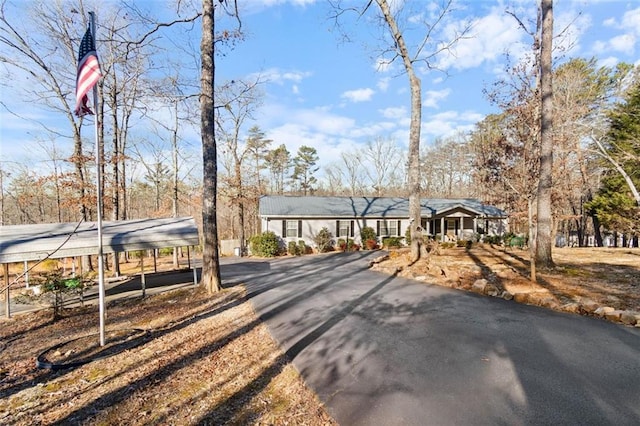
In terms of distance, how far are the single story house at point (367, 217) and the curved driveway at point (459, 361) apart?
1490 centimetres

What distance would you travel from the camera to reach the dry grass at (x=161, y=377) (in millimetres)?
3223

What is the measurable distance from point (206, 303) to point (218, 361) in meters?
3.70

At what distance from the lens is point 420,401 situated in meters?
3.12

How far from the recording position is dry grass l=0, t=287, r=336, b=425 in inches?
127

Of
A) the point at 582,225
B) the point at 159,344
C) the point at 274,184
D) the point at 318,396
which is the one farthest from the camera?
the point at 274,184

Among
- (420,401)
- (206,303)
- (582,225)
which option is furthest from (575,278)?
(582,225)

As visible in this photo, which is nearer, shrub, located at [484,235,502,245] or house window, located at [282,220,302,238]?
house window, located at [282,220,302,238]

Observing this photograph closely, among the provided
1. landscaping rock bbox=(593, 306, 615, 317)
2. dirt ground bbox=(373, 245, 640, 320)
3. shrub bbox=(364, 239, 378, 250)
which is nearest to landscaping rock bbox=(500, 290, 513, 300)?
dirt ground bbox=(373, 245, 640, 320)

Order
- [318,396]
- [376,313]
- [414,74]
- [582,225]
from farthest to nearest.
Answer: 1. [582,225]
2. [414,74]
3. [376,313]
4. [318,396]

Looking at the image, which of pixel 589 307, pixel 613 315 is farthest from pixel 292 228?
pixel 613 315

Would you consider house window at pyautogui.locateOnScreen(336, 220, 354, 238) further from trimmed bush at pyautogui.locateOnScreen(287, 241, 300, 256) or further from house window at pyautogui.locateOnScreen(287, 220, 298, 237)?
trimmed bush at pyautogui.locateOnScreen(287, 241, 300, 256)

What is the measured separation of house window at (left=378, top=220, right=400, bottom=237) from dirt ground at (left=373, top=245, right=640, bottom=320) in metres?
10.8

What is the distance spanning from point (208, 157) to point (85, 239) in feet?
13.1

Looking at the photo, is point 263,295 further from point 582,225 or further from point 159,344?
point 582,225
